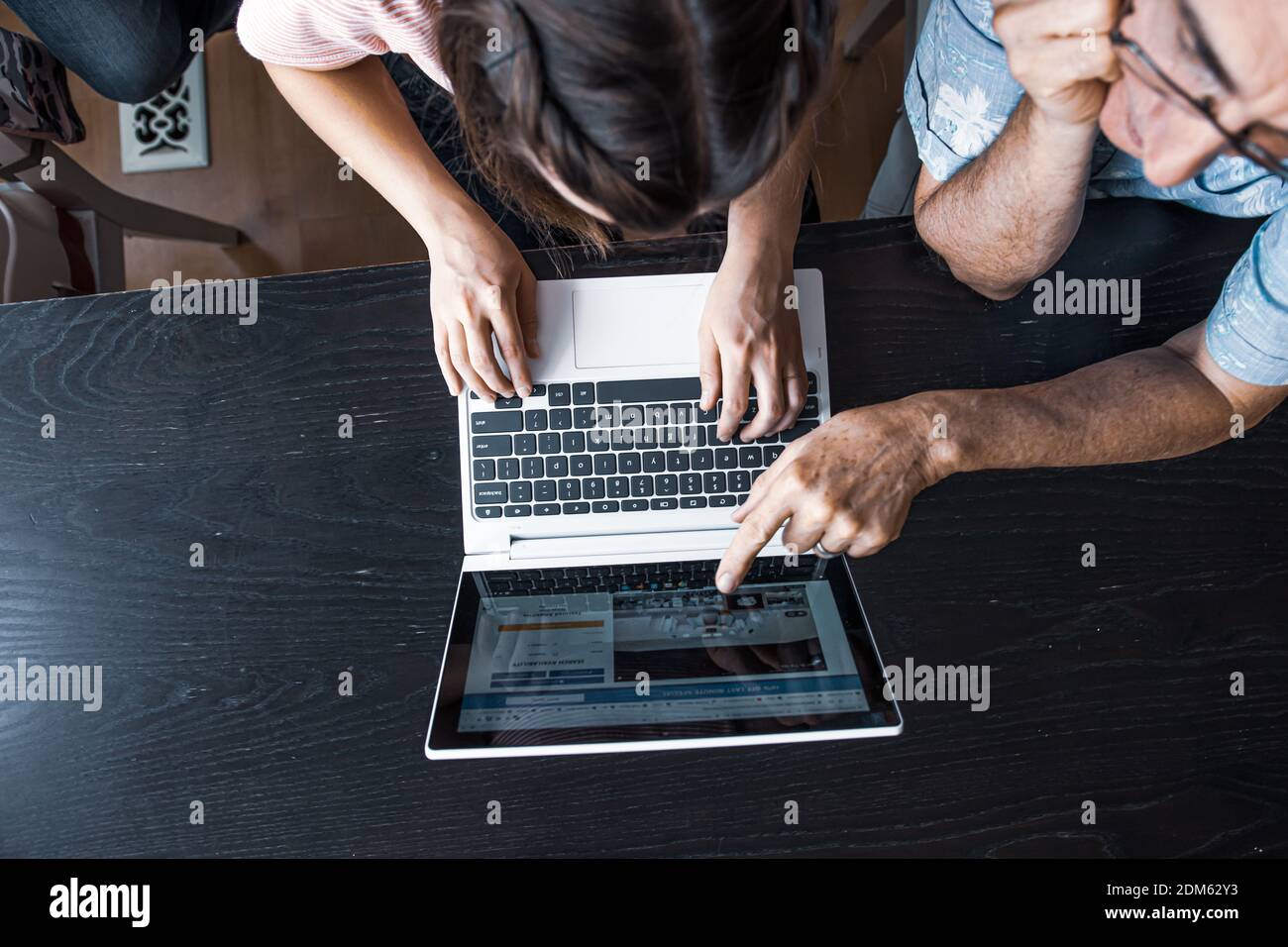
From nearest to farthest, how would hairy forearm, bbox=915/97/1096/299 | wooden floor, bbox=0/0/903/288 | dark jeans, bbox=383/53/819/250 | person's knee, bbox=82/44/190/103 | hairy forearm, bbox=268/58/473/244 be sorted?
hairy forearm, bbox=915/97/1096/299 < hairy forearm, bbox=268/58/473/244 < dark jeans, bbox=383/53/819/250 < person's knee, bbox=82/44/190/103 < wooden floor, bbox=0/0/903/288

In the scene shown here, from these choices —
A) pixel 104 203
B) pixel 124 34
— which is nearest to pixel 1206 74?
pixel 124 34

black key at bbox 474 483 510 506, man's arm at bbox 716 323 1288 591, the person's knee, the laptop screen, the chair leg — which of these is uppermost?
the person's knee

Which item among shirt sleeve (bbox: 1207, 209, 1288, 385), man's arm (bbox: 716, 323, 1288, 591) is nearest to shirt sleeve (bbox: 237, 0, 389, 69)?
man's arm (bbox: 716, 323, 1288, 591)

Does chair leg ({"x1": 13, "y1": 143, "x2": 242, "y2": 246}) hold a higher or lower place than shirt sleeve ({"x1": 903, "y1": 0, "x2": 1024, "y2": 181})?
higher

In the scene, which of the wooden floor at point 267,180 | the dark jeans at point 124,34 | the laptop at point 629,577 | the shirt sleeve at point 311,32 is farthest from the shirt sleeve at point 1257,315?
the dark jeans at point 124,34

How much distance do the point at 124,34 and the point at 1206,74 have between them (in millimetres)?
1129

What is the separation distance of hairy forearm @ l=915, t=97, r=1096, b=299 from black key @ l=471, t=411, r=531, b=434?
39 centimetres

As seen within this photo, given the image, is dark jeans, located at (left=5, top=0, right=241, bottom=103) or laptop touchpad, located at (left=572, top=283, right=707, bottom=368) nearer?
laptop touchpad, located at (left=572, top=283, right=707, bottom=368)

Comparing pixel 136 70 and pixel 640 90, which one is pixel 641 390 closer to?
pixel 640 90

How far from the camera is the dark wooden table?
2.07ft

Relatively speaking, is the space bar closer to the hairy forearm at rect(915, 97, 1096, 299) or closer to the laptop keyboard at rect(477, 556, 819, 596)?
the laptop keyboard at rect(477, 556, 819, 596)

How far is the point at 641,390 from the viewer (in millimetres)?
672

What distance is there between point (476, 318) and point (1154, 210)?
0.59 m
